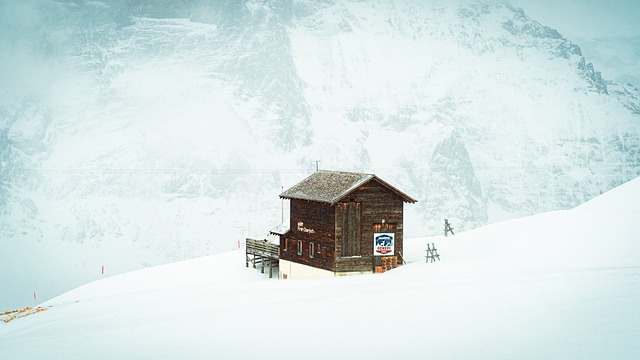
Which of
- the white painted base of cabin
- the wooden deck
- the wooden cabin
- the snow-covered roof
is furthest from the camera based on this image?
the wooden deck

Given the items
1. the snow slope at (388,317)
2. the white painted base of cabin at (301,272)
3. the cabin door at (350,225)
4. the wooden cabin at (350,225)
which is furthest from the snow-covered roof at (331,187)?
the snow slope at (388,317)

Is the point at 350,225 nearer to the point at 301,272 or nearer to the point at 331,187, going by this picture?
the point at 331,187

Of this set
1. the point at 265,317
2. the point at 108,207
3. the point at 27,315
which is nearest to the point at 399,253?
the point at 265,317

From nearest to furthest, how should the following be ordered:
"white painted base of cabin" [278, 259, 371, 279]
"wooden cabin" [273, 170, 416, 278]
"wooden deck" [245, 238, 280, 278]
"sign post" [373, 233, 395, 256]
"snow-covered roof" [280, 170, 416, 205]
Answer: "snow-covered roof" [280, 170, 416, 205] → "wooden cabin" [273, 170, 416, 278] → "white painted base of cabin" [278, 259, 371, 279] → "sign post" [373, 233, 395, 256] → "wooden deck" [245, 238, 280, 278]

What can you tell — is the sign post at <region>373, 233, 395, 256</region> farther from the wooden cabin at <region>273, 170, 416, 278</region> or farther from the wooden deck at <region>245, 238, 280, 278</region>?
the wooden deck at <region>245, 238, 280, 278</region>

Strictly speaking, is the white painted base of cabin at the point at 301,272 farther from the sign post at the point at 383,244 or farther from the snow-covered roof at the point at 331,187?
the snow-covered roof at the point at 331,187

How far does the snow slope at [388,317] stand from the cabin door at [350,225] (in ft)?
13.8

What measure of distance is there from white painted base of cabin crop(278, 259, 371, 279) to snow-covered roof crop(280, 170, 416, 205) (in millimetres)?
4577

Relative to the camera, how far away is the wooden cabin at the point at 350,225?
4112cm

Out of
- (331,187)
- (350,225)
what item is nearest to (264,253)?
(331,187)

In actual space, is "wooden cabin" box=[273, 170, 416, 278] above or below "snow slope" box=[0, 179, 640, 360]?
above

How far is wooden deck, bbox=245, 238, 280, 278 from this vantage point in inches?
1924

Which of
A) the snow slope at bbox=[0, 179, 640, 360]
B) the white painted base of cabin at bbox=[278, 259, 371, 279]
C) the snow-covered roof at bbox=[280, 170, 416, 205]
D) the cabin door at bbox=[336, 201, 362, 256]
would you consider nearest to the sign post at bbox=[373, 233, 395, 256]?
the cabin door at bbox=[336, 201, 362, 256]

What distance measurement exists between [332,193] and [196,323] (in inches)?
Result: 721
